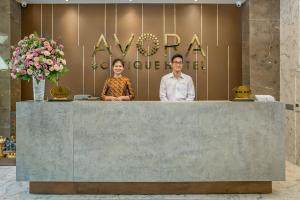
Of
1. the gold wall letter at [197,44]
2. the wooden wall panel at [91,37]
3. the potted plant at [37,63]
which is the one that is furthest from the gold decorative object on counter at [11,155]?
the gold wall letter at [197,44]

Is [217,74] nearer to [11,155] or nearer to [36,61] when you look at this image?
[11,155]

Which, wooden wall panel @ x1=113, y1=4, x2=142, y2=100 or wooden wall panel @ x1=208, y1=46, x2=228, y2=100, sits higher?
wooden wall panel @ x1=113, y1=4, x2=142, y2=100

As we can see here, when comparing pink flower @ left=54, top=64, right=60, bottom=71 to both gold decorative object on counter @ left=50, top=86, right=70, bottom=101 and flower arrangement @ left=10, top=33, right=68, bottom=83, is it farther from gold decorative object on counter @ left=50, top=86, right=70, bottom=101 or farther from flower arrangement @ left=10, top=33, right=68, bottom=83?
gold decorative object on counter @ left=50, top=86, right=70, bottom=101

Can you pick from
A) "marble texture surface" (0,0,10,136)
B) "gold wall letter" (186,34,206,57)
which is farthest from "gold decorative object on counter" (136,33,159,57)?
"marble texture surface" (0,0,10,136)

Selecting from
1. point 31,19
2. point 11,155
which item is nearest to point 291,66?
point 11,155

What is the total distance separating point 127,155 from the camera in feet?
14.4

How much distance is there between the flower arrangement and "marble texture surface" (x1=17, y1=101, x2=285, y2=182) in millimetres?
352

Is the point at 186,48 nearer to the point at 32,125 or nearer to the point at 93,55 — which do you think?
the point at 93,55

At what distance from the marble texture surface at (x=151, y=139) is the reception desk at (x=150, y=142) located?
11 mm

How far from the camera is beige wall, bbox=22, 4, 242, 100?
7672 millimetres

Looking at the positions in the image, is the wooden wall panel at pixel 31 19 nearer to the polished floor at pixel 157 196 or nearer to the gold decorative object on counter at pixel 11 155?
the gold decorative object on counter at pixel 11 155

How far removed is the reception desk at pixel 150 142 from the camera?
4363 mm

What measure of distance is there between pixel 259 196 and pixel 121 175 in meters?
1.60

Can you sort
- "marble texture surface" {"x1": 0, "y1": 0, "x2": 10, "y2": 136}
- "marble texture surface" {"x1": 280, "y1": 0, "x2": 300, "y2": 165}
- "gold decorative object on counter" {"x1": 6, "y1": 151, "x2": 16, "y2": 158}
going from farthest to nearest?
"marble texture surface" {"x1": 0, "y1": 0, "x2": 10, "y2": 136} < "gold decorative object on counter" {"x1": 6, "y1": 151, "x2": 16, "y2": 158} < "marble texture surface" {"x1": 280, "y1": 0, "x2": 300, "y2": 165}
